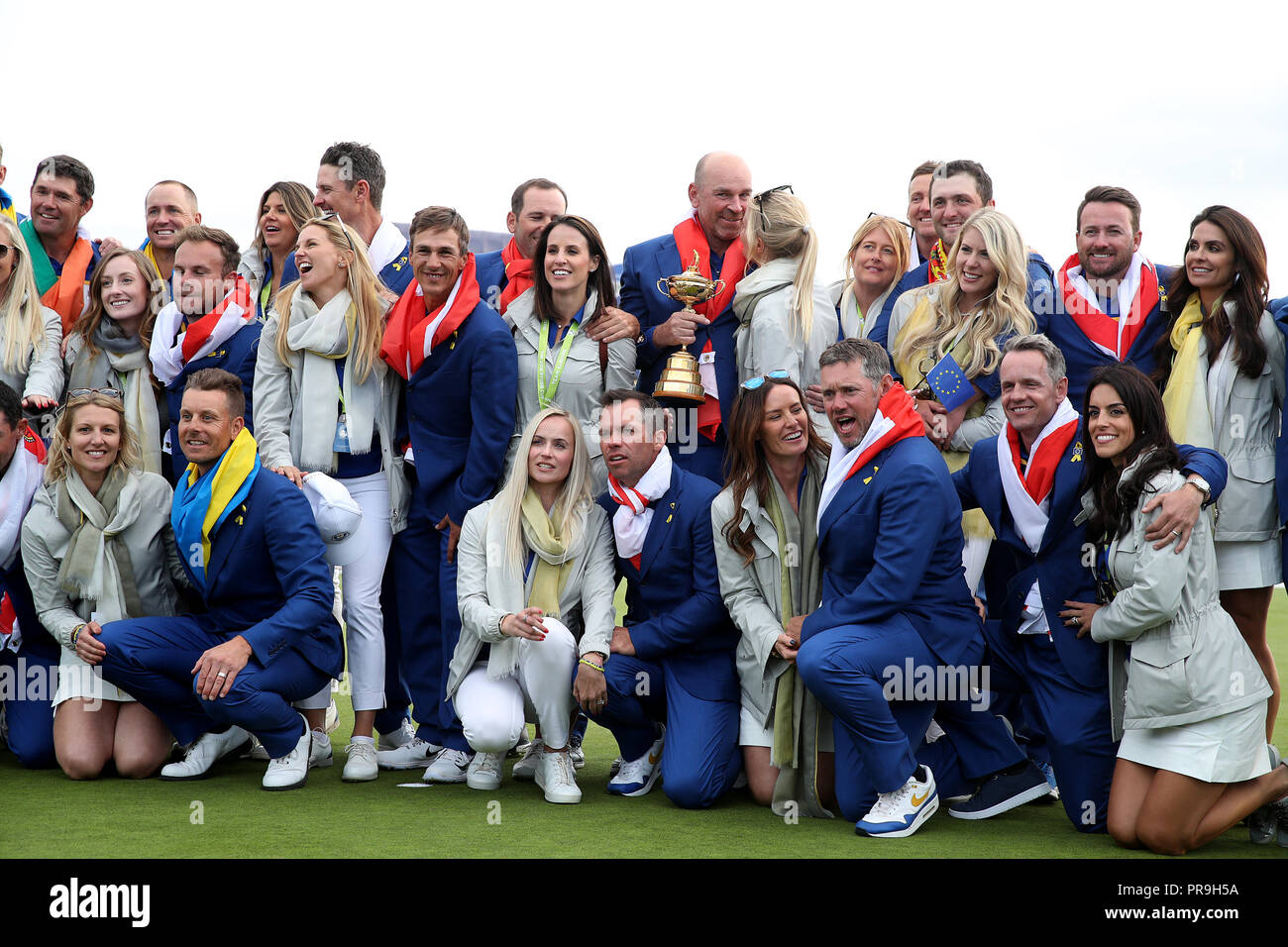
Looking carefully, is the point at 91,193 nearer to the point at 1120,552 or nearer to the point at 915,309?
the point at 915,309

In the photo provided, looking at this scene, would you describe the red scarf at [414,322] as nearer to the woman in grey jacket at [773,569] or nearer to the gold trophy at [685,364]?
the gold trophy at [685,364]

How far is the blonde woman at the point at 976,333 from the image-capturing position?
5285 mm

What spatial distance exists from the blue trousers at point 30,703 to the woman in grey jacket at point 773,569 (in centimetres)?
296

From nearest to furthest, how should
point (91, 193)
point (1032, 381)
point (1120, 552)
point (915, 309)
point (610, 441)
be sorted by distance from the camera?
point (1120, 552), point (1032, 381), point (610, 441), point (915, 309), point (91, 193)

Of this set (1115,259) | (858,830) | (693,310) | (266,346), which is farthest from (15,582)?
(1115,259)

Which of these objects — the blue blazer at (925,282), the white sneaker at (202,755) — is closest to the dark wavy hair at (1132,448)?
the blue blazer at (925,282)

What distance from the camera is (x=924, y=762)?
498cm

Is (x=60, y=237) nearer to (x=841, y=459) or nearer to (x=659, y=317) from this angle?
(x=659, y=317)

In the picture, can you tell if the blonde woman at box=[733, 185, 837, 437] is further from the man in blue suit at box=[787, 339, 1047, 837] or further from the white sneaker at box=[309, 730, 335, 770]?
the white sneaker at box=[309, 730, 335, 770]

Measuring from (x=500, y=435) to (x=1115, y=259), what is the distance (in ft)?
8.95

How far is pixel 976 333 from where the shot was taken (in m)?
5.32

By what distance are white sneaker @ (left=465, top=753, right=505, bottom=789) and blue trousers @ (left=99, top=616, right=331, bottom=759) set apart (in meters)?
0.71

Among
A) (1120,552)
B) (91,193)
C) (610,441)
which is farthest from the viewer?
(91,193)

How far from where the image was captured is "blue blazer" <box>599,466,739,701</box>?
5.18 metres
